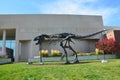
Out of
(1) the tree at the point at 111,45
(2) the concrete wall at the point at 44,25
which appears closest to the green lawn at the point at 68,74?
(1) the tree at the point at 111,45

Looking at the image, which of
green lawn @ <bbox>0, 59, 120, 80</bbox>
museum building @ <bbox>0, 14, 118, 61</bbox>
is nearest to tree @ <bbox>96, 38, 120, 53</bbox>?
museum building @ <bbox>0, 14, 118, 61</bbox>

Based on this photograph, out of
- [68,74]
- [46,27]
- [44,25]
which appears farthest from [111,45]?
[68,74]

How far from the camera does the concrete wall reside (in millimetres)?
28609

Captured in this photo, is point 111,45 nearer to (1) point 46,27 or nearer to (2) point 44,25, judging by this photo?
(1) point 46,27

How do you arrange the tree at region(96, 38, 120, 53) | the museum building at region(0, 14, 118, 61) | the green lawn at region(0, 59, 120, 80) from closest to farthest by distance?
the green lawn at region(0, 59, 120, 80) → the tree at region(96, 38, 120, 53) → the museum building at region(0, 14, 118, 61)

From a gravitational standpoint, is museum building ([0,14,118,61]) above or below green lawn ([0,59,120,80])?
above

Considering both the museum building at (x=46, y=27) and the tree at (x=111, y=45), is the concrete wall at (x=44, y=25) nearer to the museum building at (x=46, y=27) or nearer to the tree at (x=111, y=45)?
the museum building at (x=46, y=27)

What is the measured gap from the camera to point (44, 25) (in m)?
28.9

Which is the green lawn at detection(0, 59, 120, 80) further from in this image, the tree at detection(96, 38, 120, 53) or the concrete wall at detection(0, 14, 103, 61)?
the concrete wall at detection(0, 14, 103, 61)

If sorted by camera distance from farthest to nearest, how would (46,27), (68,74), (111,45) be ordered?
(46,27), (111,45), (68,74)

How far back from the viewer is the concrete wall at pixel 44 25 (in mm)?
28609

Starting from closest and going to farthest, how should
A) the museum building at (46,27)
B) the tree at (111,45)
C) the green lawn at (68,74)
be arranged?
1. the green lawn at (68,74)
2. the tree at (111,45)
3. the museum building at (46,27)

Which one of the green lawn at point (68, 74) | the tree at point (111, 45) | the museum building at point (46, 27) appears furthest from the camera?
the museum building at point (46, 27)

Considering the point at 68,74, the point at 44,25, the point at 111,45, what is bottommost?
the point at 68,74
